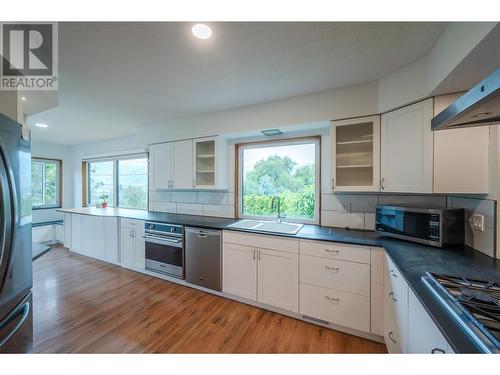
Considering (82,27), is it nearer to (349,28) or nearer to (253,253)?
(349,28)

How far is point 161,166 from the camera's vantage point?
3227 millimetres

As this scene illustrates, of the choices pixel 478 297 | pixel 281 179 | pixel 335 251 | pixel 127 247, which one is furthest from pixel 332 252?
pixel 127 247

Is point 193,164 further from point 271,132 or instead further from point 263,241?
point 263,241

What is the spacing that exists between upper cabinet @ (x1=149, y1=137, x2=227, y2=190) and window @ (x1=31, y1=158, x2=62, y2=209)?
359cm

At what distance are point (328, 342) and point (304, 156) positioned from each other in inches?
77.7

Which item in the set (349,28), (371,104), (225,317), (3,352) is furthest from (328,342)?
(349,28)

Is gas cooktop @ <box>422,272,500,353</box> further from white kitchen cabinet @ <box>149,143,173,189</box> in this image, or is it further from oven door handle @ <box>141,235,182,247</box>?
white kitchen cabinet @ <box>149,143,173,189</box>

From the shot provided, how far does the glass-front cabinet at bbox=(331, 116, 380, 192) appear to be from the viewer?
6.75ft

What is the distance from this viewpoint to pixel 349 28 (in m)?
1.28

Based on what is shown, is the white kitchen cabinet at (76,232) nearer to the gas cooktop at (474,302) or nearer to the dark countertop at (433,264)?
the dark countertop at (433,264)

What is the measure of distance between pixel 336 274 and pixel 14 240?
2.17 m

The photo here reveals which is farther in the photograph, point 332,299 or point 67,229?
point 67,229

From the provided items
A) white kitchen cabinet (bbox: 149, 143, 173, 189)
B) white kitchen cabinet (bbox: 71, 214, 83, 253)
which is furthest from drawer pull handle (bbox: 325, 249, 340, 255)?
white kitchen cabinet (bbox: 71, 214, 83, 253)

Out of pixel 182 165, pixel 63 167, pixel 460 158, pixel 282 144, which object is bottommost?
pixel 460 158
